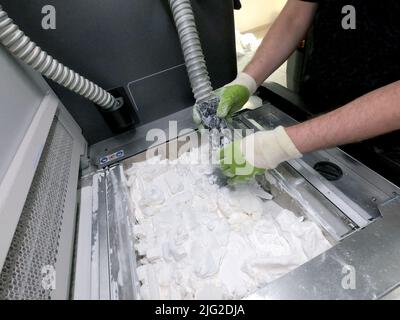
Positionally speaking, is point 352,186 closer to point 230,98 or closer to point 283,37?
point 230,98

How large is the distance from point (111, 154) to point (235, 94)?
0.61 m

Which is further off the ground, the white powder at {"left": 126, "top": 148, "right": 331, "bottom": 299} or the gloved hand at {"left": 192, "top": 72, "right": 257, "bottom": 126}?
the gloved hand at {"left": 192, "top": 72, "right": 257, "bottom": 126}

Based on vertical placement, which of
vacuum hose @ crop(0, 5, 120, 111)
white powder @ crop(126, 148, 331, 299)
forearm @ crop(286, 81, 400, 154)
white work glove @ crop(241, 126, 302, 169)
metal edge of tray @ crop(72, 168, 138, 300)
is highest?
vacuum hose @ crop(0, 5, 120, 111)

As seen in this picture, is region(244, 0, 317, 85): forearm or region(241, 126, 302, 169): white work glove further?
region(244, 0, 317, 85): forearm

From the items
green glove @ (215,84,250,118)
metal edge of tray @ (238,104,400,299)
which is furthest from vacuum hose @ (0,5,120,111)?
metal edge of tray @ (238,104,400,299)

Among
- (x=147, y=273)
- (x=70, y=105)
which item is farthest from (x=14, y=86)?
(x=147, y=273)

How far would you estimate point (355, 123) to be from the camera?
25.9 inches

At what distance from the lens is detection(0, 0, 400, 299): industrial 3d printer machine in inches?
23.2

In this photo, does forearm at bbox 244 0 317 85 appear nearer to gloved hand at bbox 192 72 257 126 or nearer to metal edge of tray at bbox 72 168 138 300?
gloved hand at bbox 192 72 257 126

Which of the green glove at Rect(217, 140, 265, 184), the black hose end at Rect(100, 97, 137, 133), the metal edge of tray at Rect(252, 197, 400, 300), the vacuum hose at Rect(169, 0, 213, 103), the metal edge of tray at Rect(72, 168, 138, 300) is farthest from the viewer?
the black hose end at Rect(100, 97, 137, 133)

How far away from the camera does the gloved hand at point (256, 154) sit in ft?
2.57

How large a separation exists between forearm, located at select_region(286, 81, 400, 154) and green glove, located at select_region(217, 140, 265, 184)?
17 centimetres
